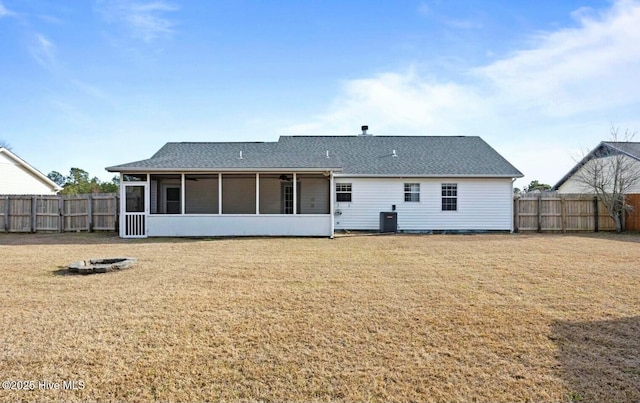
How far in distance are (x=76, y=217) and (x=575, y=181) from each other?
27020 mm

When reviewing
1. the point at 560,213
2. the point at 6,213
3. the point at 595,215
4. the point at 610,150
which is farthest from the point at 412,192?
the point at 6,213

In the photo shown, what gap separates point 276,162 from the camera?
48.0 ft

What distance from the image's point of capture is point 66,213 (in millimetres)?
16188

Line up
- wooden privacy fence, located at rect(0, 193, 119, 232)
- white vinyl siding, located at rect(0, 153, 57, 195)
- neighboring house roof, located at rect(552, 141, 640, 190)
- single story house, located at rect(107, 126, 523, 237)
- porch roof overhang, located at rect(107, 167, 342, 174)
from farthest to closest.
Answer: white vinyl siding, located at rect(0, 153, 57, 195) → neighboring house roof, located at rect(552, 141, 640, 190) → single story house, located at rect(107, 126, 523, 237) → wooden privacy fence, located at rect(0, 193, 119, 232) → porch roof overhang, located at rect(107, 167, 342, 174)

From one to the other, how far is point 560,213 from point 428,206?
641 centimetres

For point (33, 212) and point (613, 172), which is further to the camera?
point (613, 172)

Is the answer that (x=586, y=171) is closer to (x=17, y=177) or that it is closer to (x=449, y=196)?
(x=449, y=196)

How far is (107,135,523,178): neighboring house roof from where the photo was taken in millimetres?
14367

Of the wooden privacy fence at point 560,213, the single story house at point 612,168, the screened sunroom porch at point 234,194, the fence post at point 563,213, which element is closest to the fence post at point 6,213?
the screened sunroom porch at point 234,194

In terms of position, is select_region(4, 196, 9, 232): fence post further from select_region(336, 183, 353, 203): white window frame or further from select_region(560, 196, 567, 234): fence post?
select_region(560, 196, 567, 234): fence post

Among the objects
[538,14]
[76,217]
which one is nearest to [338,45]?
[538,14]

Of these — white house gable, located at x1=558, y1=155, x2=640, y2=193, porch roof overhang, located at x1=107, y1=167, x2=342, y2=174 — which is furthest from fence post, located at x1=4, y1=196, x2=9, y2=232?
white house gable, located at x1=558, y1=155, x2=640, y2=193

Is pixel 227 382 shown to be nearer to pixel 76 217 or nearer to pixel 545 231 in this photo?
pixel 76 217

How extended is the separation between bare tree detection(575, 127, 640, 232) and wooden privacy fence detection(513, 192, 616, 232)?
1.56ft
